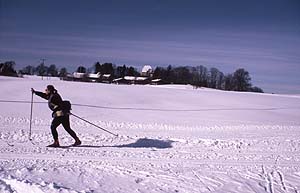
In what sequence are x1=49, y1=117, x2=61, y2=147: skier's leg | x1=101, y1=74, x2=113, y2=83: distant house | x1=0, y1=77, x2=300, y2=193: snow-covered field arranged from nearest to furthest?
x1=0, y1=77, x2=300, y2=193: snow-covered field → x1=49, y1=117, x2=61, y2=147: skier's leg → x1=101, y1=74, x2=113, y2=83: distant house

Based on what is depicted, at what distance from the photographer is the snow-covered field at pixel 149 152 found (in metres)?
7.27

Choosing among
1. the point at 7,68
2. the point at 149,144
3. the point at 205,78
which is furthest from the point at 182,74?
the point at 149,144

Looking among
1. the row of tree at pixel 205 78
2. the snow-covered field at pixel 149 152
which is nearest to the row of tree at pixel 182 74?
the row of tree at pixel 205 78

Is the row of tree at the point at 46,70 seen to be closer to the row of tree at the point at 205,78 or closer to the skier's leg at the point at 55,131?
the row of tree at the point at 205,78

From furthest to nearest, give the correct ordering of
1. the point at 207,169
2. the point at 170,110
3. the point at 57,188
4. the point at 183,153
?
the point at 170,110 → the point at 183,153 → the point at 207,169 → the point at 57,188

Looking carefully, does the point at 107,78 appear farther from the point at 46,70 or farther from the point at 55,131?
the point at 55,131

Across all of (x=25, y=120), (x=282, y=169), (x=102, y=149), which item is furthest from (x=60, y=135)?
(x=282, y=169)

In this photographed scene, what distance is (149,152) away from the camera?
1015 cm

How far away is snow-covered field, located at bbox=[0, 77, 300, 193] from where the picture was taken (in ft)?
23.9

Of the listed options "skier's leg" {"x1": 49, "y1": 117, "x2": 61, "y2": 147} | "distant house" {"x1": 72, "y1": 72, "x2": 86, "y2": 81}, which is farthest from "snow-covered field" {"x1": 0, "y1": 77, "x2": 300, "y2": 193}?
"distant house" {"x1": 72, "y1": 72, "x2": 86, "y2": 81}

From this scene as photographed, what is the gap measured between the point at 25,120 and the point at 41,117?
0.96 m

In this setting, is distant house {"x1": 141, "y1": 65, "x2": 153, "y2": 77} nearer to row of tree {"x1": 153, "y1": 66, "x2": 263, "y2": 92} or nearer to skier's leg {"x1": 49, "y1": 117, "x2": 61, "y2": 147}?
row of tree {"x1": 153, "y1": 66, "x2": 263, "y2": 92}

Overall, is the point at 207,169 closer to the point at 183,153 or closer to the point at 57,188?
the point at 183,153

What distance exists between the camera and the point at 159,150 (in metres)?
10.6
